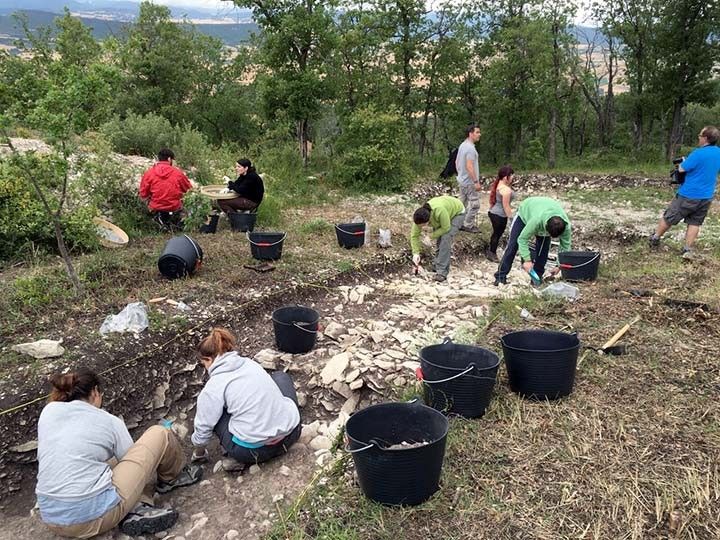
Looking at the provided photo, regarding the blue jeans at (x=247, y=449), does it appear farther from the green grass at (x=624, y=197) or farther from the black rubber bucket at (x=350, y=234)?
the green grass at (x=624, y=197)

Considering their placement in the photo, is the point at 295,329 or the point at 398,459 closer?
the point at 398,459

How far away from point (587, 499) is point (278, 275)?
4.47 metres

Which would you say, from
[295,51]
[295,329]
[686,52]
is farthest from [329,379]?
[686,52]

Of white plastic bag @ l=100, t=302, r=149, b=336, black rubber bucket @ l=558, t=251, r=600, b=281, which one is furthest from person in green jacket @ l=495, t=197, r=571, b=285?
white plastic bag @ l=100, t=302, r=149, b=336

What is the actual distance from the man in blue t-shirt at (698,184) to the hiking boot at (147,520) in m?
6.88

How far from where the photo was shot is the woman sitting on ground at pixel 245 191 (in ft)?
26.1

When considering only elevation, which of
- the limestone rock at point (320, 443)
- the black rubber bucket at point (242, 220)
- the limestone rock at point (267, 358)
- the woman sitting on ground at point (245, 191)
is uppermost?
the woman sitting on ground at point (245, 191)

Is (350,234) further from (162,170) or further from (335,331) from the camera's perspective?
(162,170)

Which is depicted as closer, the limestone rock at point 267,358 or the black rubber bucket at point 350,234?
the limestone rock at point 267,358

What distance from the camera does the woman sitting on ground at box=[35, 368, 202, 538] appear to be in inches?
117

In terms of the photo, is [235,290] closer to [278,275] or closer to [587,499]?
[278,275]

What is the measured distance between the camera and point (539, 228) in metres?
5.82

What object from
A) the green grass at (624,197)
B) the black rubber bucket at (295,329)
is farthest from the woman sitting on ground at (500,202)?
the green grass at (624,197)

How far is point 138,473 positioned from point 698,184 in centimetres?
715
